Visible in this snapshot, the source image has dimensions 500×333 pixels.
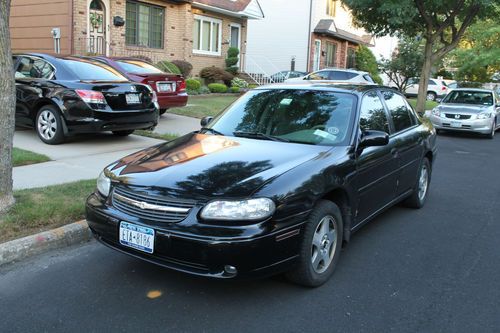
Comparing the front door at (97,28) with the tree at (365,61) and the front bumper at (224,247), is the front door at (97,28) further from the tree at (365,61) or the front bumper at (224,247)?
the tree at (365,61)

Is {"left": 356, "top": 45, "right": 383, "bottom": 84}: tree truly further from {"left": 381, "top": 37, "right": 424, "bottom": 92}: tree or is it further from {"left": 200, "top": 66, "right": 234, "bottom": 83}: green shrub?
{"left": 200, "top": 66, "right": 234, "bottom": 83}: green shrub

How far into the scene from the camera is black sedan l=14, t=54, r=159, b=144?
8141mm

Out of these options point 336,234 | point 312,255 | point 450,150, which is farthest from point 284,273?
point 450,150

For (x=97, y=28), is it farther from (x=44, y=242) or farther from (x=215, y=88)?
(x=44, y=242)

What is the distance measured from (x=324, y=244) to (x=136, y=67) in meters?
8.74

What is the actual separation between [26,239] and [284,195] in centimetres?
240

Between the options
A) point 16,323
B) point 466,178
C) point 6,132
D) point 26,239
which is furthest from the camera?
point 466,178

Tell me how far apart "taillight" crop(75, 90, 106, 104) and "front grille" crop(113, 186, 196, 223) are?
485cm

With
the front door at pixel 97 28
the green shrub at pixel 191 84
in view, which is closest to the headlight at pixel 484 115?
the green shrub at pixel 191 84

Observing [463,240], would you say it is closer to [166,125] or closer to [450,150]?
[450,150]

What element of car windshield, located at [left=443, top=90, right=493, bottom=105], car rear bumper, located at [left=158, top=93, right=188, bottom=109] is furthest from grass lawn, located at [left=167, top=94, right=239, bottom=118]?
car windshield, located at [left=443, top=90, right=493, bottom=105]

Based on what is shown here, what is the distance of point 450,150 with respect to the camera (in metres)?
11.7

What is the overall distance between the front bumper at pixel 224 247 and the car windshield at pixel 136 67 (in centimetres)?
834

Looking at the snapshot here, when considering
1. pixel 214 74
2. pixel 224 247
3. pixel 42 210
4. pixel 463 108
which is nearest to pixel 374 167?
pixel 224 247
